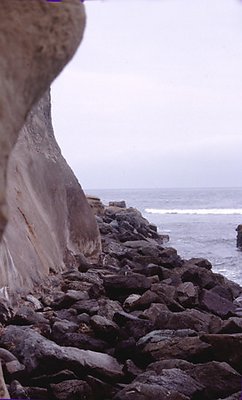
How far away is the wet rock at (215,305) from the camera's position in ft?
18.8

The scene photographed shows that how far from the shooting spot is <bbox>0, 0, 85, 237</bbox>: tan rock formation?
4.06 feet

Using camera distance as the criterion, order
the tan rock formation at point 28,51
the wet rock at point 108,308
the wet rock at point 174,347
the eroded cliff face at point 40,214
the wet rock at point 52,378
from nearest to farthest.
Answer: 1. the tan rock formation at point 28,51
2. the wet rock at point 52,378
3. the wet rock at point 174,347
4. the wet rock at point 108,308
5. the eroded cliff face at point 40,214

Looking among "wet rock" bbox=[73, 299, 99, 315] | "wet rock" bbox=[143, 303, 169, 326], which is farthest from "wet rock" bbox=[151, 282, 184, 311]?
"wet rock" bbox=[73, 299, 99, 315]

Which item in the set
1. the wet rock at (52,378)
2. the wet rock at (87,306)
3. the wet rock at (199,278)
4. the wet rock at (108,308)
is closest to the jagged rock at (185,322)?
the wet rock at (108,308)

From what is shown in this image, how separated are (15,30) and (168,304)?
428 cm

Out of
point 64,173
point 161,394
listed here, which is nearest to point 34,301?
point 161,394

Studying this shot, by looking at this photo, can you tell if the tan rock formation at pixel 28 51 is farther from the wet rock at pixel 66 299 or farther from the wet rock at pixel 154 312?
the wet rock at pixel 66 299

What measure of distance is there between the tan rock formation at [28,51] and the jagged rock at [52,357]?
2.41 meters

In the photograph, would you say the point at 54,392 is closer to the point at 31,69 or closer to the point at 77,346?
the point at 77,346

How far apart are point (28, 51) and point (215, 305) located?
492cm

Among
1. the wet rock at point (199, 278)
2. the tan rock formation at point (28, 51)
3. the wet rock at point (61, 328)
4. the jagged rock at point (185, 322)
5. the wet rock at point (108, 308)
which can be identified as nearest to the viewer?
the tan rock formation at point (28, 51)

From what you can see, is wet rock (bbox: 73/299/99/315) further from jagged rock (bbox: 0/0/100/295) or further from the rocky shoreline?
jagged rock (bbox: 0/0/100/295)

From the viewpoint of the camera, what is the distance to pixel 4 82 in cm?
122

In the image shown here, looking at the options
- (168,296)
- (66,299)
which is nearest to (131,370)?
(66,299)
